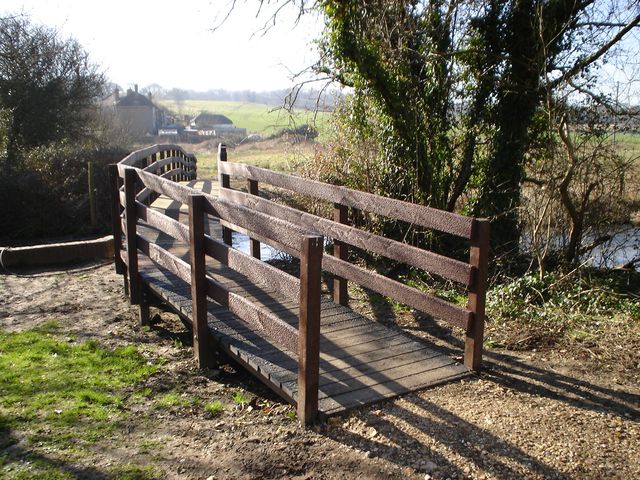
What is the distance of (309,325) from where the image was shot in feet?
11.9

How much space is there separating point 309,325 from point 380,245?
5.23 feet

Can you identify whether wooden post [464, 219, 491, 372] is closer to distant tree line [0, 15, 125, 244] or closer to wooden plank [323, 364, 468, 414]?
wooden plank [323, 364, 468, 414]

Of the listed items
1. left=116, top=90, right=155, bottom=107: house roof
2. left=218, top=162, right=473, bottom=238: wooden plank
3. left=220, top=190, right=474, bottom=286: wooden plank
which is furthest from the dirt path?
left=116, top=90, right=155, bottom=107: house roof

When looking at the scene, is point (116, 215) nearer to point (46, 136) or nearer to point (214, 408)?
point (214, 408)

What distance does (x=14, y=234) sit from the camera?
12.8m

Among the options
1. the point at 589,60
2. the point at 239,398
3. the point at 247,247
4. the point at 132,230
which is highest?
the point at 589,60

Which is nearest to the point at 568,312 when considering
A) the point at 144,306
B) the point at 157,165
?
the point at 144,306

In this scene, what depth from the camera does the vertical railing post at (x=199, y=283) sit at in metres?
4.80

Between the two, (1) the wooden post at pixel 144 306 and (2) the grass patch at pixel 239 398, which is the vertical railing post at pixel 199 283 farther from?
(1) the wooden post at pixel 144 306

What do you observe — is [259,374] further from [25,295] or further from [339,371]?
[25,295]

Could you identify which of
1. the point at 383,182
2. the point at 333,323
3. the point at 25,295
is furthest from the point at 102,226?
the point at 333,323

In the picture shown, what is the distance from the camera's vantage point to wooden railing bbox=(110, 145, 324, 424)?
365 cm

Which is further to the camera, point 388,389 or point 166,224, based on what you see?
point 166,224

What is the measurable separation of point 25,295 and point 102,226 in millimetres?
5997
